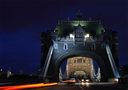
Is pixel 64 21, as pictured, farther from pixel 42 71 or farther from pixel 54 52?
pixel 42 71

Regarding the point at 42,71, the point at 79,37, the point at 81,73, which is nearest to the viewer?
the point at 42,71

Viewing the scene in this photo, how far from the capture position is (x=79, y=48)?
114 meters

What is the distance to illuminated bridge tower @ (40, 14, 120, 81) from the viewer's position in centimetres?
11194

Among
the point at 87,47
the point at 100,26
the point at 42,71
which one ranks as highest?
the point at 100,26

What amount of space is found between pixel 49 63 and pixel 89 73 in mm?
61249

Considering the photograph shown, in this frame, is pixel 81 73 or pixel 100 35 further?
pixel 81 73

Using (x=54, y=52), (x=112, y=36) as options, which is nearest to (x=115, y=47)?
(x=112, y=36)

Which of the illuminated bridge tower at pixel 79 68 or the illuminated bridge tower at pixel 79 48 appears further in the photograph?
the illuminated bridge tower at pixel 79 68

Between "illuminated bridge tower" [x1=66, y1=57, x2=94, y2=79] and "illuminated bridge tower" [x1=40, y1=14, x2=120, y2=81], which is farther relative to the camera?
"illuminated bridge tower" [x1=66, y1=57, x2=94, y2=79]

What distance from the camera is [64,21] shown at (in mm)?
121938

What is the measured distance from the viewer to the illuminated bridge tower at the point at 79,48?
112m

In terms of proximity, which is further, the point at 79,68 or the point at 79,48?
the point at 79,68

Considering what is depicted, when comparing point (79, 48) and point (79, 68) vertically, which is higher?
point (79, 68)

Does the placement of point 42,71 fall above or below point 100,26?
below
